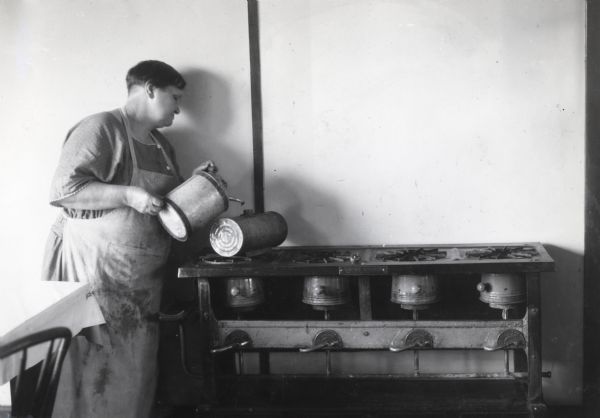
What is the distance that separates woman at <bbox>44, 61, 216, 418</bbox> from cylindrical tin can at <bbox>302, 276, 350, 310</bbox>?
869mm

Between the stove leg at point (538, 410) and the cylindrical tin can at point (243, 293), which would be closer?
the stove leg at point (538, 410)

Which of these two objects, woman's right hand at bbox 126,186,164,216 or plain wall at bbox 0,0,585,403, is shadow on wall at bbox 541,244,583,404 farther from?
woman's right hand at bbox 126,186,164,216

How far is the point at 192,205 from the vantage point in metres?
3.12

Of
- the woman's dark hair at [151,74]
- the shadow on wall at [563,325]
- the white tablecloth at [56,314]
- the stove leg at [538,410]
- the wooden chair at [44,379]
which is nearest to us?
the wooden chair at [44,379]

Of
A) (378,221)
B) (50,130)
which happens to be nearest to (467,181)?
(378,221)

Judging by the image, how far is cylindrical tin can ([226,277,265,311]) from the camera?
3.21 meters

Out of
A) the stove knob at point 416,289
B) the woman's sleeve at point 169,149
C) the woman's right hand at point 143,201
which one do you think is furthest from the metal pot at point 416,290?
the woman's sleeve at point 169,149

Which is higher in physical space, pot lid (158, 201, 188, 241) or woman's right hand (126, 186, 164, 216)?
woman's right hand (126, 186, 164, 216)

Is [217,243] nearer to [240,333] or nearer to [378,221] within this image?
[240,333]

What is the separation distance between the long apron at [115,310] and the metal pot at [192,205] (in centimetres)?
21

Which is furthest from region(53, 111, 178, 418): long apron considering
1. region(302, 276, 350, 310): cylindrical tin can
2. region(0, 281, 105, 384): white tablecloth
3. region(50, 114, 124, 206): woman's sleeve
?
region(302, 276, 350, 310): cylindrical tin can

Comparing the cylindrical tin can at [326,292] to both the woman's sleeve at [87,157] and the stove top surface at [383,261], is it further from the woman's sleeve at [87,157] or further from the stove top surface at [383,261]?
the woman's sleeve at [87,157]

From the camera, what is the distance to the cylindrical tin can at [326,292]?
3115 millimetres

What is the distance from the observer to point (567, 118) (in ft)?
11.2
